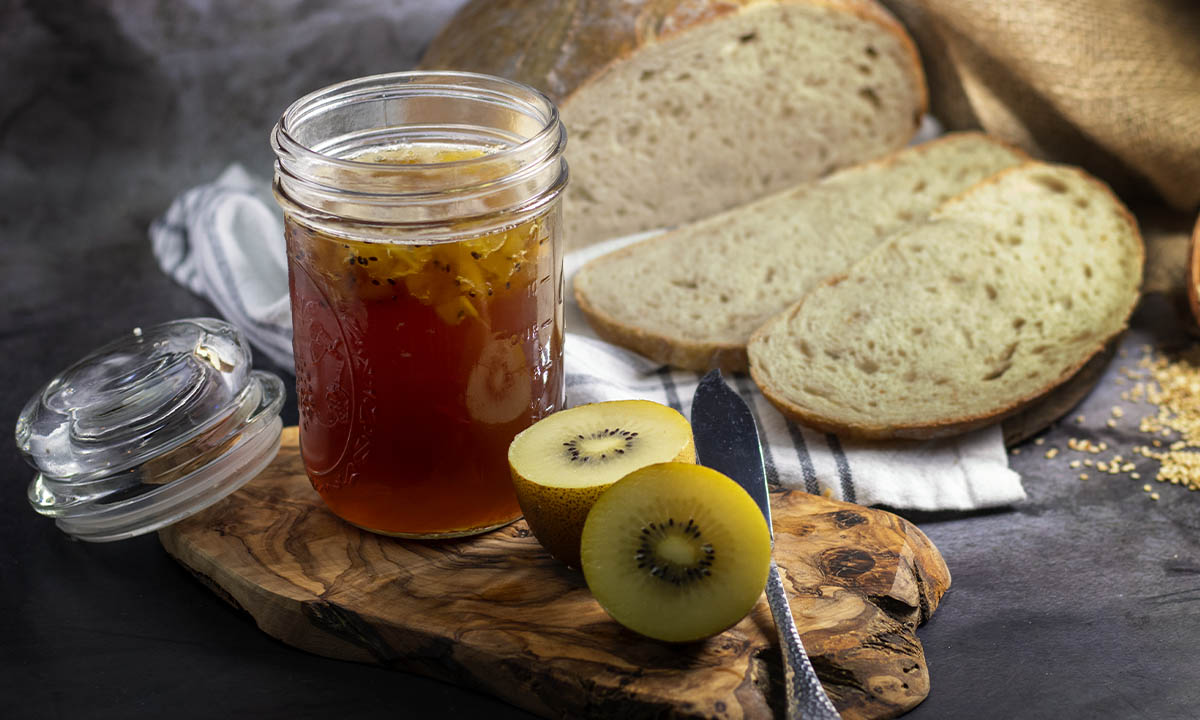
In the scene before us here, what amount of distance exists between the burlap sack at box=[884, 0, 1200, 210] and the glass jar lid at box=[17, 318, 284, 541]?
260 centimetres

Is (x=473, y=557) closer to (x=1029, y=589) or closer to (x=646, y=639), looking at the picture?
(x=646, y=639)

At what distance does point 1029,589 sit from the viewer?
219 cm

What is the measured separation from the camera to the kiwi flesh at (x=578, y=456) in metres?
1.88

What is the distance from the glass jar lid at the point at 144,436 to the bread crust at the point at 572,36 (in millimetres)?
1492

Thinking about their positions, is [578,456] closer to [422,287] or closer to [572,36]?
[422,287]

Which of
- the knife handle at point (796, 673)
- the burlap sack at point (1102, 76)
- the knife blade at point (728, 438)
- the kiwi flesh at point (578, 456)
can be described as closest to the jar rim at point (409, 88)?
the kiwi flesh at point (578, 456)

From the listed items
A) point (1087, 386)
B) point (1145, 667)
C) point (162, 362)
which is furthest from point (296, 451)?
point (1087, 386)

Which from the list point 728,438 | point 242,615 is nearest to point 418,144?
point 728,438

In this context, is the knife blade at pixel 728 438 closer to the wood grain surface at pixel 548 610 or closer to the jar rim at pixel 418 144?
the wood grain surface at pixel 548 610

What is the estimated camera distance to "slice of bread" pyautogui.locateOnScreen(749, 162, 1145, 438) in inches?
105

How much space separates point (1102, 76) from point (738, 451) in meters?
2.11

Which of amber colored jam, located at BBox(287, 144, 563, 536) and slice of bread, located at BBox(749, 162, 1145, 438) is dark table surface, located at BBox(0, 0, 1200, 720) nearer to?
slice of bread, located at BBox(749, 162, 1145, 438)

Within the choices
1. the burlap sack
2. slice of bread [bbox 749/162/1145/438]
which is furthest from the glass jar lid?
the burlap sack

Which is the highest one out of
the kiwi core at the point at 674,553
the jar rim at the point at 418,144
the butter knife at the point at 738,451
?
the jar rim at the point at 418,144
